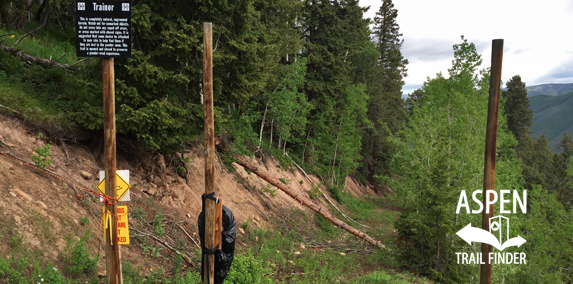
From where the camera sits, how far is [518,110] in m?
40.1

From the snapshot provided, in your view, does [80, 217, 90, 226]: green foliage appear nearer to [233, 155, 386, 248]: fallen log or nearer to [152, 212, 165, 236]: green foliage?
[152, 212, 165, 236]: green foliage

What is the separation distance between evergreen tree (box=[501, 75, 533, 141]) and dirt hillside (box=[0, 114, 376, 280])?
130ft

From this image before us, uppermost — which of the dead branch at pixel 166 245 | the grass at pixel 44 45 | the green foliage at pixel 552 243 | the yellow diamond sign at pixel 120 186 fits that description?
the grass at pixel 44 45

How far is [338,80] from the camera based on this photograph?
914 inches

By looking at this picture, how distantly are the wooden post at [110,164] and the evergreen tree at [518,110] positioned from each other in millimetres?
43815

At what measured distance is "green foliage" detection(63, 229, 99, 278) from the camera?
5676 millimetres

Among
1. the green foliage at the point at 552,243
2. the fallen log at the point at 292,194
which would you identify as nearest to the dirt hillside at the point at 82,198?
the fallen log at the point at 292,194

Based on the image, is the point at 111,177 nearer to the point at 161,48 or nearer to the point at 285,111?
the point at 161,48

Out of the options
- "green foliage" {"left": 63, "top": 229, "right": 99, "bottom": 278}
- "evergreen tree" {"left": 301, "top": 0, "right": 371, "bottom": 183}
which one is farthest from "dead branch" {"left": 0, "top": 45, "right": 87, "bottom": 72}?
"evergreen tree" {"left": 301, "top": 0, "right": 371, "bottom": 183}

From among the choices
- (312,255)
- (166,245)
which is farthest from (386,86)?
(166,245)

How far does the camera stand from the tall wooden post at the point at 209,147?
5.57 metres

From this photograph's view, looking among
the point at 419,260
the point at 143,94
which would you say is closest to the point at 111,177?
the point at 143,94

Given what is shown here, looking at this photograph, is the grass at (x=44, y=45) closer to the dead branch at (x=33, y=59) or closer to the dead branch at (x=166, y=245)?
the dead branch at (x=33, y=59)

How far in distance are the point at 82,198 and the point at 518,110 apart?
45847 mm
